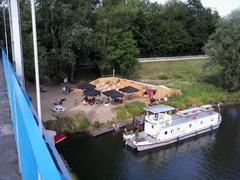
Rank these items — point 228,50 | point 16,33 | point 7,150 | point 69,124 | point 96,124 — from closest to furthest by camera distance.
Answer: point 7,150 → point 16,33 → point 69,124 → point 96,124 → point 228,50

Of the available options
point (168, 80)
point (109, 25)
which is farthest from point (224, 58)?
point (109, 25)

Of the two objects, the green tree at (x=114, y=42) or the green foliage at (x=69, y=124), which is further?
the green tree at (x=114, y=42)

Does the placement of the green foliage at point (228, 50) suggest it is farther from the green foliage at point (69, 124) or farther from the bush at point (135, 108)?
the green foliage at point (69, 124)

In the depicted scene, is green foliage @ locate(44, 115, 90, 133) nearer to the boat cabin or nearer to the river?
the river

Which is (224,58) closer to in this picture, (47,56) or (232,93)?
(232,93)

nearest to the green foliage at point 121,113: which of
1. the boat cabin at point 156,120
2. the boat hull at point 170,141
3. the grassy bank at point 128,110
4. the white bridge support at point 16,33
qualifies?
the grassy bank at point 128,110

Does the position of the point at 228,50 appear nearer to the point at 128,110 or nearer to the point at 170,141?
the point at 128,110

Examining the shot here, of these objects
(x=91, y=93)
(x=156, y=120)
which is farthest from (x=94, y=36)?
(x=156, y=120)
